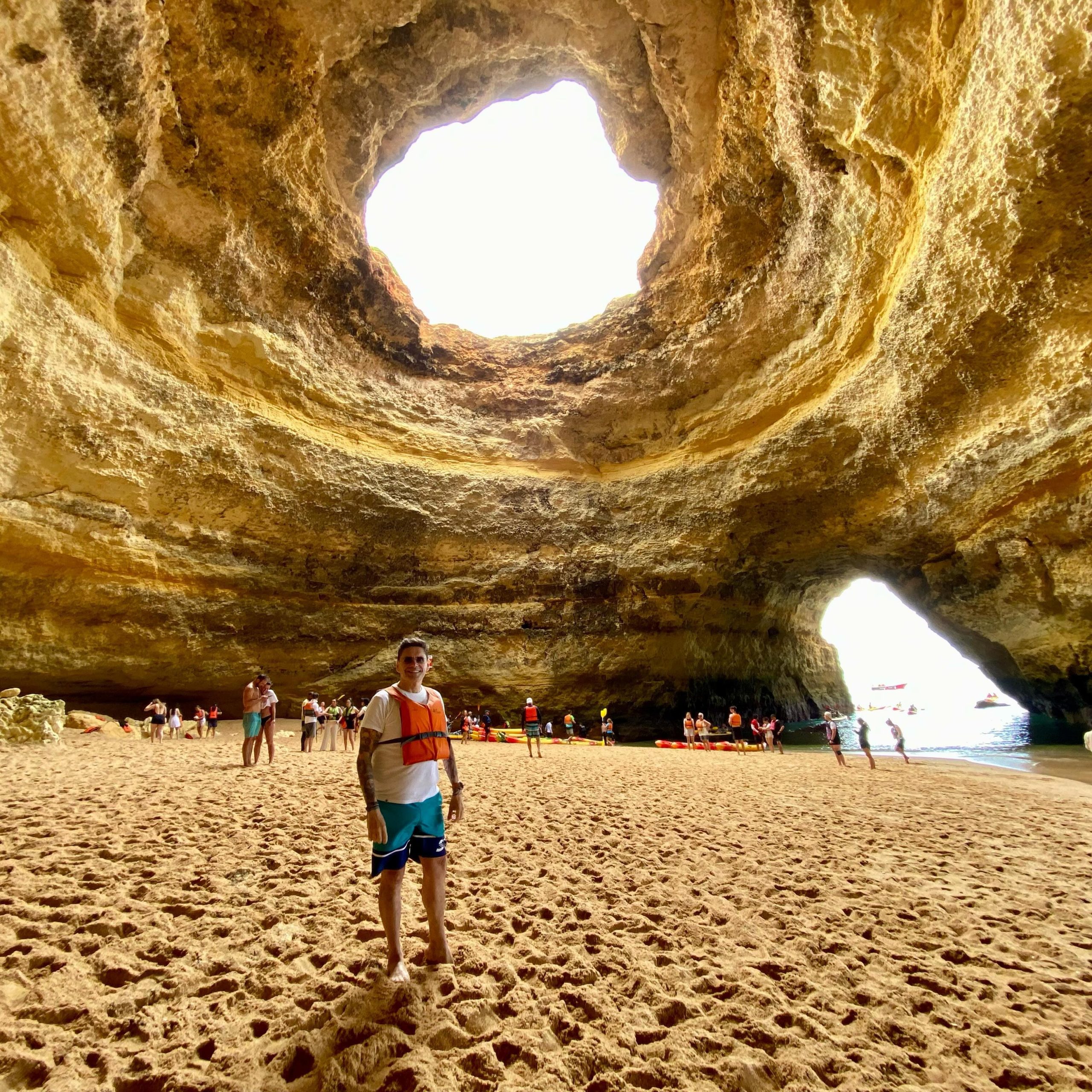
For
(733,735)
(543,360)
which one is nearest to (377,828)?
(733,735)

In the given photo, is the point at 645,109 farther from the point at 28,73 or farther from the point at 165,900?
the point at 165,900

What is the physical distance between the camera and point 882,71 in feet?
31.0

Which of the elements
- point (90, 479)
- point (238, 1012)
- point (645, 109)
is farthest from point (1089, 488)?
point (90, 479)

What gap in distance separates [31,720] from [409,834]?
11.7 m

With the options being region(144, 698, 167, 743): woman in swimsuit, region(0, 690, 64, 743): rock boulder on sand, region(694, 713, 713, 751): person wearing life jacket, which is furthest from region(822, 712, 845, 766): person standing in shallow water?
region(0, 690, 64, 743): rock boulder on sand

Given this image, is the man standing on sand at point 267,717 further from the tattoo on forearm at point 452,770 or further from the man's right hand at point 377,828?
the man's right hand at point 377,828

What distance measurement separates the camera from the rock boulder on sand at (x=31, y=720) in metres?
9.68

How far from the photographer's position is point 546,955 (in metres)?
2.95

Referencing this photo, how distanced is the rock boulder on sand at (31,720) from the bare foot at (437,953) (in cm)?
1105

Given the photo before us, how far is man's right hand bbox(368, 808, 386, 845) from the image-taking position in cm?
255

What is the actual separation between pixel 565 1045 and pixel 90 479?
15363mm

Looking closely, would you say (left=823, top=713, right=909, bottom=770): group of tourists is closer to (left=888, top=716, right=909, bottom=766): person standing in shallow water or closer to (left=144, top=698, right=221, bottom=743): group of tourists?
(left=888, top=716, right=909, bottom=766): person standing in shallow water

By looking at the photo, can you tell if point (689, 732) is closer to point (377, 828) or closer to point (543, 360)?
point (543, 360)

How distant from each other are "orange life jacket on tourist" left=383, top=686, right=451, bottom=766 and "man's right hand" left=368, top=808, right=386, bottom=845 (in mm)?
255
